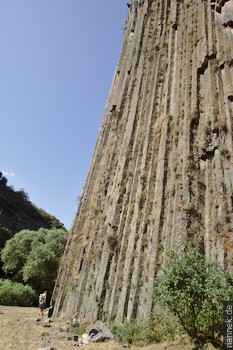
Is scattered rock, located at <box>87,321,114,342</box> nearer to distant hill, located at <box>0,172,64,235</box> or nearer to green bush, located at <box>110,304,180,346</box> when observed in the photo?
green bush, located at <box>110,304,180,346</box>

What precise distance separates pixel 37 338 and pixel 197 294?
7806 millimetres

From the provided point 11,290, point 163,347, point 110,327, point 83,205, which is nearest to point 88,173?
point 83,205

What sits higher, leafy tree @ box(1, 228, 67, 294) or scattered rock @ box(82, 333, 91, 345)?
leafy tree @ box(1, 228, 67, 294)

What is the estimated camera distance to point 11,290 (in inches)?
1030

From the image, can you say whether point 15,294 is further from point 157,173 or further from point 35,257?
point 157,173

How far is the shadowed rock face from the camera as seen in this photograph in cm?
1507

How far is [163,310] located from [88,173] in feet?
57.9

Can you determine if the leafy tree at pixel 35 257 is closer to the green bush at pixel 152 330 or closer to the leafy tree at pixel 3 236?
the leafy tree at pixel 3 236

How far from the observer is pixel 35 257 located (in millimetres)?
30141

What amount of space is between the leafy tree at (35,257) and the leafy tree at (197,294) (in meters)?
21.6

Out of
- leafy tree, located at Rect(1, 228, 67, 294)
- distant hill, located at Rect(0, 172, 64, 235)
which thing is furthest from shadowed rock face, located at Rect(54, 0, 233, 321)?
distant hill, located at Rect(0, 172, 64, 235)

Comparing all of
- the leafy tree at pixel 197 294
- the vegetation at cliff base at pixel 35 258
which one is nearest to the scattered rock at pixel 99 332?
the leafy tree at pixel 197 294

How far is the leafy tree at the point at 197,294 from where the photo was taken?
912 cm

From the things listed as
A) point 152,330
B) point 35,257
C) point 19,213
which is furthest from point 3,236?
point 152,330
